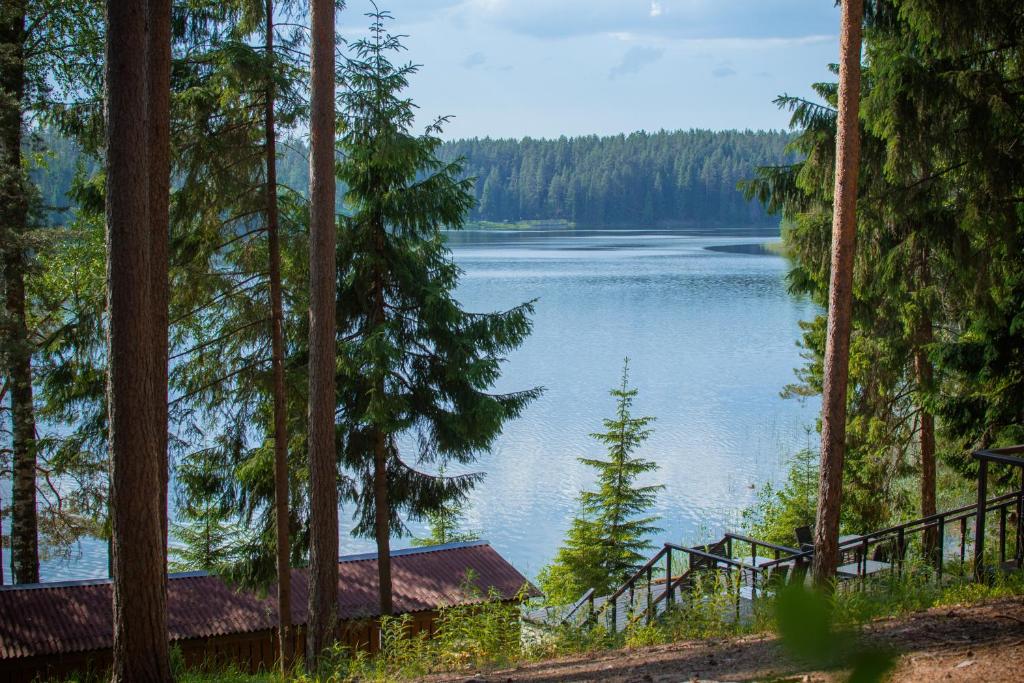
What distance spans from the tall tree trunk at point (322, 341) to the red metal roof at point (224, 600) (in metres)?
2.44

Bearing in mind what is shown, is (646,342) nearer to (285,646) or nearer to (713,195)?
(285,646)

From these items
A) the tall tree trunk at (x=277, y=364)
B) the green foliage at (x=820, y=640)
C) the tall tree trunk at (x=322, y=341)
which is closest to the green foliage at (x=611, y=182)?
the tall tree trunk at (x=277, y=364)

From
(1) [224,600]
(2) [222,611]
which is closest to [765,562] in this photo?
(2) [222,611]

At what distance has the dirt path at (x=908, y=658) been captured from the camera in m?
4.58

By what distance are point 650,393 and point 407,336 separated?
1663 cm

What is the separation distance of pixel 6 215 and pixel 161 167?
429 centimetres

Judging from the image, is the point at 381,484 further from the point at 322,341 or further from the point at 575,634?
the point at 575,634

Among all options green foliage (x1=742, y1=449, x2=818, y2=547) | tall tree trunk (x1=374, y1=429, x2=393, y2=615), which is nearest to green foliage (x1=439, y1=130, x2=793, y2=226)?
green foliage (x1=742, y1=449, x2=818, y2=547)

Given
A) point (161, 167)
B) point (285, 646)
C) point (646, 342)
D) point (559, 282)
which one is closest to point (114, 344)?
point (161, 167)

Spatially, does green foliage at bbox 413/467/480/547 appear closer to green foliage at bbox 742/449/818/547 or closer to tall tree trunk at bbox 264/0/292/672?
green foliage at bbox 742/449/818/547

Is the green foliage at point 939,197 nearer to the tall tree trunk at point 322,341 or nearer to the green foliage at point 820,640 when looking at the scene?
the tall tree trunk at point 322,341

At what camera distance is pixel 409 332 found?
11.7m

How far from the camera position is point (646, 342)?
110 ft

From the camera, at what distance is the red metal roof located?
10.9m
